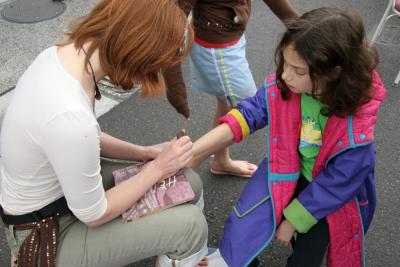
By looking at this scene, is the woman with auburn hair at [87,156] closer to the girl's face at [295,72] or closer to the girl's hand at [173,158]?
the girl's hand at [173,158]

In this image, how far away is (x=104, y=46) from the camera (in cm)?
131

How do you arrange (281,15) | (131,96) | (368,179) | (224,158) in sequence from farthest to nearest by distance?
(131,96) < (224,158) < (281,15) < (368,179)

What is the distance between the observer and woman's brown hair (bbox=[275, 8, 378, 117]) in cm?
141

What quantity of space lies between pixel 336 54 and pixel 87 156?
82 cm

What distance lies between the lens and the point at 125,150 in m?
1.88

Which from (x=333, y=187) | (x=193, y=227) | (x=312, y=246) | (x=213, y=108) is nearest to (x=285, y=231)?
(x=312, y=246)

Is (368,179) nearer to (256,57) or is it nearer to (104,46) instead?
(104,46)

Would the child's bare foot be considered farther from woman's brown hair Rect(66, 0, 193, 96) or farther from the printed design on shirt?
woman's brown hair Rect(66, 0, 193, 96)

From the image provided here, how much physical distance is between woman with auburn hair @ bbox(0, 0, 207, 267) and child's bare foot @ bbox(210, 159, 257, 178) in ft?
2.92

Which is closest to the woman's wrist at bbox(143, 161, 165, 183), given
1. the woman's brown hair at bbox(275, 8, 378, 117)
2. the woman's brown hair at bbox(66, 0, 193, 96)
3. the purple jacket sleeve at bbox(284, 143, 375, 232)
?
the woman's brown hair at bbox(66, 0, 193, 96)

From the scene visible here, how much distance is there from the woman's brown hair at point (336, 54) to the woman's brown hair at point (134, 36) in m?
0.37

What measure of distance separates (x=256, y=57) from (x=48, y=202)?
2.58 meters

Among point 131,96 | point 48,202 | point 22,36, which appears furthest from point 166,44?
point 22,36

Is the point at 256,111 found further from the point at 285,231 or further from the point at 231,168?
the point at 231,168
